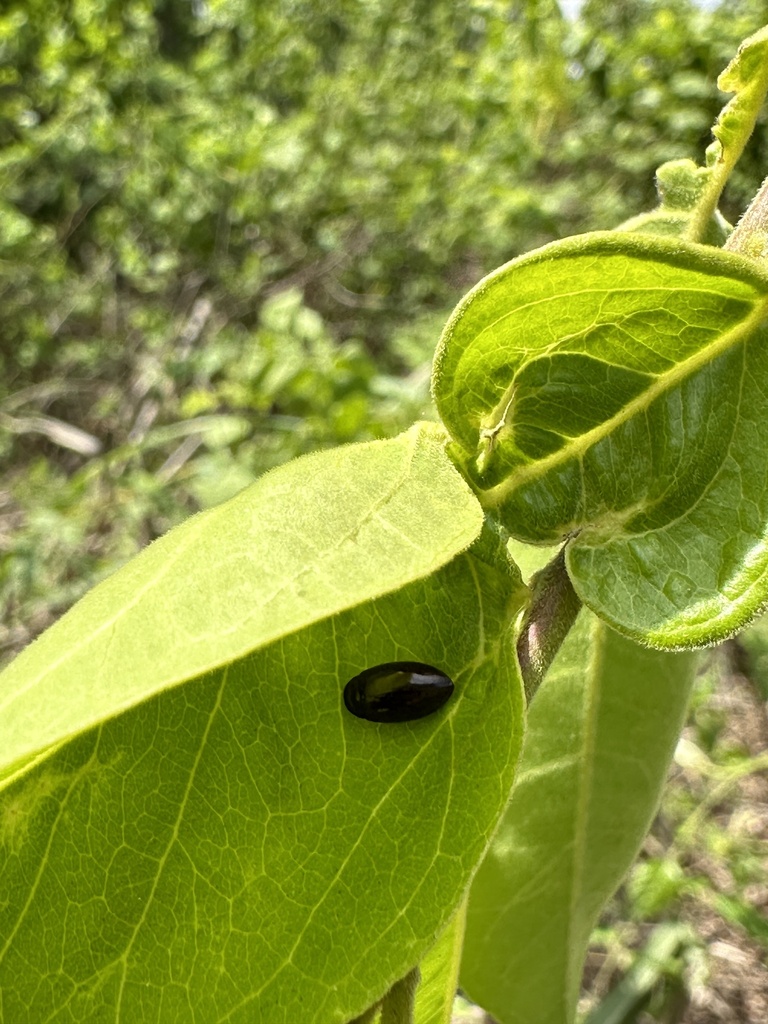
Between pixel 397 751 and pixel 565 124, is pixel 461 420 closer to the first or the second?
pixel 397 751

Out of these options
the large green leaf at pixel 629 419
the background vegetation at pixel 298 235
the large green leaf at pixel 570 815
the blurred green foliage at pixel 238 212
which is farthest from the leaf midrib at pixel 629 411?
the blurred green foliage at pixel 238 212

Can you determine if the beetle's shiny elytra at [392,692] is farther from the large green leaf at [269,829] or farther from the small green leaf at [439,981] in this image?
the small green leaf at [439,981]

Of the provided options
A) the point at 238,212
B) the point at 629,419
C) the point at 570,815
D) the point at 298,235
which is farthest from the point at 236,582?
the point at 298,235

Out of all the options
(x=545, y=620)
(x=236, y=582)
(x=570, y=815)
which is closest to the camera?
(x=236, y=582)

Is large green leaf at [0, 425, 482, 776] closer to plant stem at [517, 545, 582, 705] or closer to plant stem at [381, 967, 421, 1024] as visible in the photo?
plant stem at [517, 545, 582, 705]

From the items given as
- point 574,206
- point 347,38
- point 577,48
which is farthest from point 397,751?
point 347,38

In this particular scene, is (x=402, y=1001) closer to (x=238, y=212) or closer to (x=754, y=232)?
(x=754, y=232)
